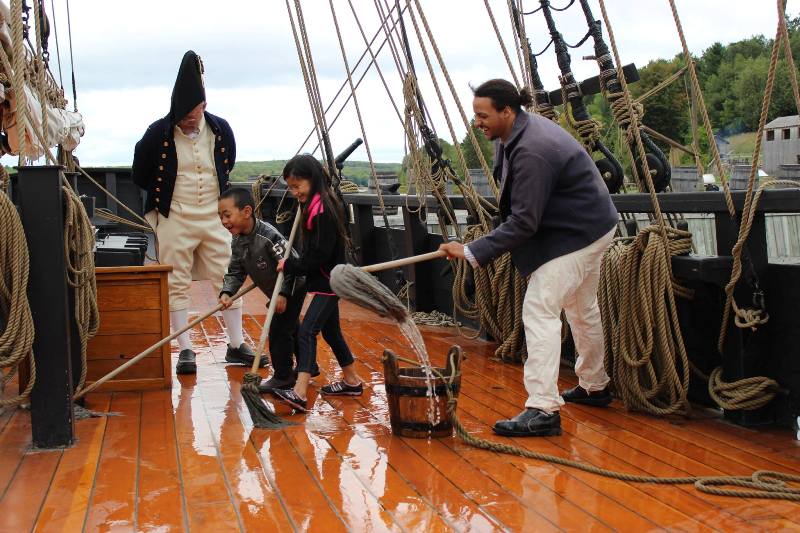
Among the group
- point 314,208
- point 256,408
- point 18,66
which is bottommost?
point 256,408

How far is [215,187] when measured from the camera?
5164 millimetres

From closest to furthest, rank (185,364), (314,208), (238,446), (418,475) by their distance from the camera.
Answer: (418,475), (238,446), (314,208), (185,364)

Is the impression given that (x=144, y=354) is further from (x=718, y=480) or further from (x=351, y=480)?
(x=718, y=480)

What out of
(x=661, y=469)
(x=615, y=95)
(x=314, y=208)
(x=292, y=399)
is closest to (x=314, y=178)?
(x=314, y=208)

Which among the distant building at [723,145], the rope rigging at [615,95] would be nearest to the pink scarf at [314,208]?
the rope rigging at [615,95]

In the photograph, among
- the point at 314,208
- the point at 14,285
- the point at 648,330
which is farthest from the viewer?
the point at 314,208

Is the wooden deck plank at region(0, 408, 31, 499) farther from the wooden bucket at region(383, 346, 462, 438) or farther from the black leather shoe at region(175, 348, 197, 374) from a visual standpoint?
the wooden bucket at region(383, 346, 462, 438)

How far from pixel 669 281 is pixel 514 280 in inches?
46.4

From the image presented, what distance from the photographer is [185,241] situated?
201 inches

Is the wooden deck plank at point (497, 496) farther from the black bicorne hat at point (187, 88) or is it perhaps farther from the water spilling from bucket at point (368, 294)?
the black bicorne hat at point (187, 88)

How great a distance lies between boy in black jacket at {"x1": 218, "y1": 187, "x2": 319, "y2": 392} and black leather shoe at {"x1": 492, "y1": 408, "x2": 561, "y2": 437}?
112 cm

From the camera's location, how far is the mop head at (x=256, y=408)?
3.79 metres

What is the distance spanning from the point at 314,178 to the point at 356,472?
4.59 ft

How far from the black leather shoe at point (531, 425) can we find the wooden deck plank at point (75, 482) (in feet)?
4.62
